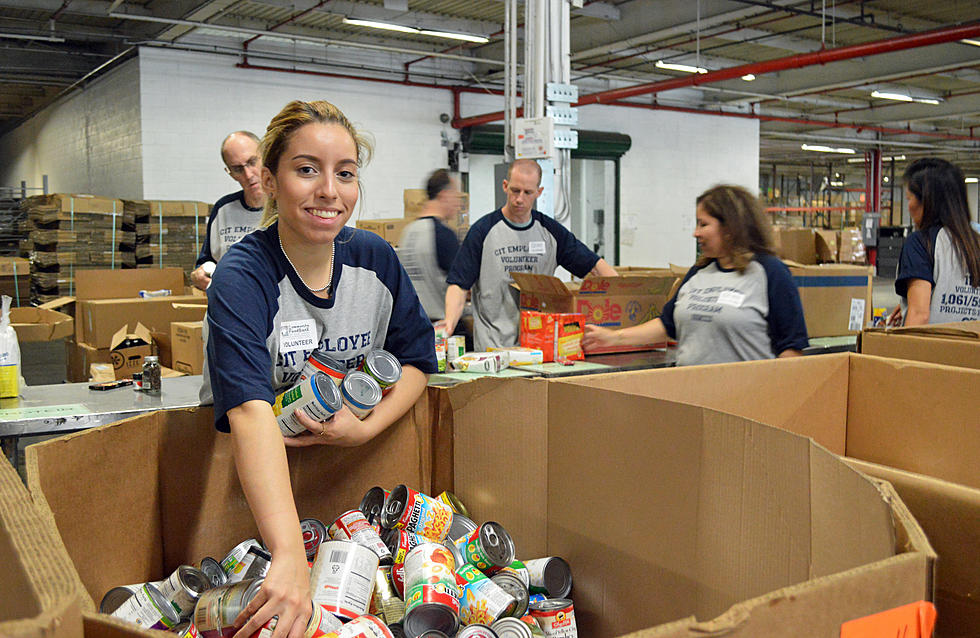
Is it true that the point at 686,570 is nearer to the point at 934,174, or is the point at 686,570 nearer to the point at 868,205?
the point at 934,174

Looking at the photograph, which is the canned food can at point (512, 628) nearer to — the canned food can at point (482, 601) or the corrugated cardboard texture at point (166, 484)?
the canned food can at point (482, 601)

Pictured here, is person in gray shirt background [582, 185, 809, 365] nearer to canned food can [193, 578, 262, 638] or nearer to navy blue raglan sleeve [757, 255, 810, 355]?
navy blue raglan sleeve [757, 255, 810, 355]

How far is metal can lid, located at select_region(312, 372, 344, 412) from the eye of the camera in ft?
4.95

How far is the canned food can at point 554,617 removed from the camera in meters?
1.44

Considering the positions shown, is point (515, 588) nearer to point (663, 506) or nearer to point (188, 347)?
point (663, 506)

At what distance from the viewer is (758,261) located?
276 centimetres

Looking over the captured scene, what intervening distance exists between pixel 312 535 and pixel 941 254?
2.69 m

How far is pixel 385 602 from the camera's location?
1.47 meters

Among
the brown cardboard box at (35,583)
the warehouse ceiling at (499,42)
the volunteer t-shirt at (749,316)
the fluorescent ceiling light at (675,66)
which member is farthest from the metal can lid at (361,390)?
the fluorescent ceiling light at (675,66)

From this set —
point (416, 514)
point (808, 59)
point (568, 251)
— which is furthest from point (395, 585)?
point (808, 59)

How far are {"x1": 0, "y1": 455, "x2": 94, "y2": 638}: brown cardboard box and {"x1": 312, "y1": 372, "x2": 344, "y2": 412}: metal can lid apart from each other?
66 centimetres

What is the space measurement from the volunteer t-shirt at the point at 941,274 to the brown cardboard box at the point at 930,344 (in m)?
1.04

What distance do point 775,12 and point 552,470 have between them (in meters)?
8.69

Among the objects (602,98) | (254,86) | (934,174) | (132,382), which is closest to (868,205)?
(602,98)
